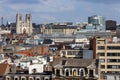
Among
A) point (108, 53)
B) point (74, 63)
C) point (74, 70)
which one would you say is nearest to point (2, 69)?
point (74, 63)

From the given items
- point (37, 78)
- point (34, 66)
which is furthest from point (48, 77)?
point (34, 66)

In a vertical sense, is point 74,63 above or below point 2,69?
above

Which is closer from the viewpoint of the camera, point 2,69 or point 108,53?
point 2,69

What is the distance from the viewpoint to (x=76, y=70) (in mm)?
73000

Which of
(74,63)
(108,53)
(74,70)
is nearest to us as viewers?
(74,70)

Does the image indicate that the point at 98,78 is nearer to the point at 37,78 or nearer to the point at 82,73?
the point at 82,73

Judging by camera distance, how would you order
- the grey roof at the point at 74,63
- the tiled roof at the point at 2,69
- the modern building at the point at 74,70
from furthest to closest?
the tiled roof at the point at 2,69, the grey roof at the point at 74,63, the modern building at the point at 74,70

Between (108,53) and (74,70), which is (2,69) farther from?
(108,53)

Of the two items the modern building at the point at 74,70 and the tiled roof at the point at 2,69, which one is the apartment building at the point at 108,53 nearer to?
the tiled roof at the point at 2,69

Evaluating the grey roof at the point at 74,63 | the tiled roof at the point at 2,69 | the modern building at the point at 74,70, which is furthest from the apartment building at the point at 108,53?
the modern building at the point at 74,70

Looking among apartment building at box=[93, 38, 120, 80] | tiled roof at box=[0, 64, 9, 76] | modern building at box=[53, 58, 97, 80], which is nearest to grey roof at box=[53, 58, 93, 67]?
modern building at box=[53, 58, 97, 80]

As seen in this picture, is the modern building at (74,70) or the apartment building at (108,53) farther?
the apartment building at (108,53)

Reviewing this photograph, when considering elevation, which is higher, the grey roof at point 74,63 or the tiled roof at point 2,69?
the grey roof at point 74,63

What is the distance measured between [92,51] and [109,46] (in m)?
4.38
